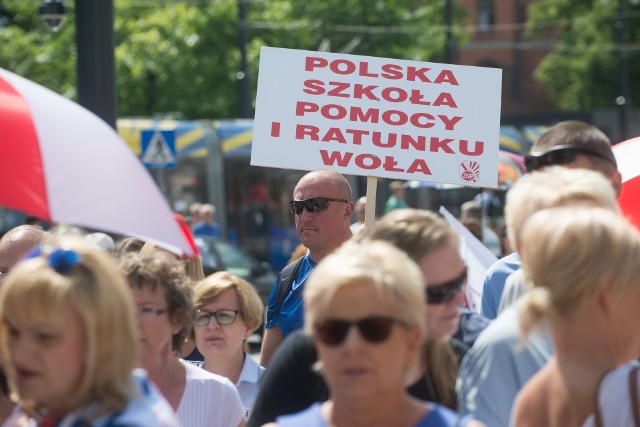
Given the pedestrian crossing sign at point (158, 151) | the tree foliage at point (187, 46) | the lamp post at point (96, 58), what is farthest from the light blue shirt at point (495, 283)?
the tree foliage at point (187, 46)

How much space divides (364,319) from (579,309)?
0.49m

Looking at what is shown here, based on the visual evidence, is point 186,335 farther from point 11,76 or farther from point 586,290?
point 586,290

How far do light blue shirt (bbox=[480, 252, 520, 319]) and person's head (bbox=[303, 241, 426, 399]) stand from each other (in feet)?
6.74

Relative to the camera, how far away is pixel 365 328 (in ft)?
9.40

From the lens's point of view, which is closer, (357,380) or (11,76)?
(357,380)

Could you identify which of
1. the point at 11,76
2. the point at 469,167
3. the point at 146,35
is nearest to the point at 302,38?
the point at 146,35

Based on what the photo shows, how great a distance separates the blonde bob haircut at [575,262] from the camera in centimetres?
294

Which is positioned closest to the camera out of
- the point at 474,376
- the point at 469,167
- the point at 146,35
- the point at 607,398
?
the point at 607,398

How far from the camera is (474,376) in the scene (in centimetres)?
330

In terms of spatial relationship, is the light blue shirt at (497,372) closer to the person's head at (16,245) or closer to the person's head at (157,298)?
the person's head at (157,298)

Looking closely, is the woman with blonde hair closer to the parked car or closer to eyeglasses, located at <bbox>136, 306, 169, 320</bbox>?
eyeglasses, located at <bbox>136, 306, 169, 320</bbox>

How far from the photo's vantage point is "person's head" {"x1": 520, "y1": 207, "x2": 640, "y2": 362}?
9.64 feet

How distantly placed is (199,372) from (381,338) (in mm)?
1572

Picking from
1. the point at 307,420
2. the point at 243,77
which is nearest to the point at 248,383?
the point at 307,420
